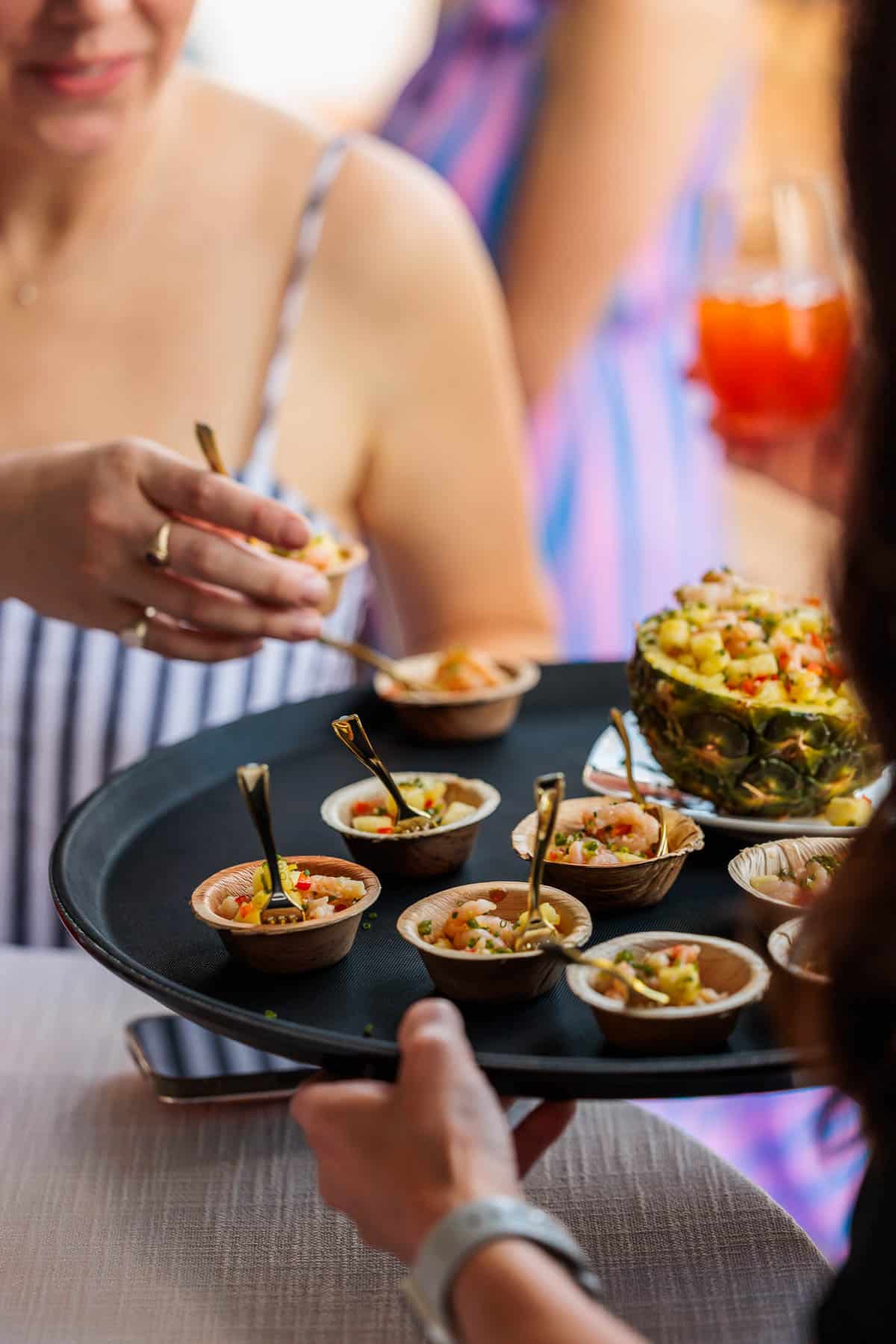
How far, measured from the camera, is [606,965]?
1009 millimetres

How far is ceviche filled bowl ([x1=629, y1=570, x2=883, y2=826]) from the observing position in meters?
1.36

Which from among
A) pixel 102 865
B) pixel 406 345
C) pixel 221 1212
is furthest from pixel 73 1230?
pixel 406 345

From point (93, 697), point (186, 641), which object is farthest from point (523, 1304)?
point (93, 697)

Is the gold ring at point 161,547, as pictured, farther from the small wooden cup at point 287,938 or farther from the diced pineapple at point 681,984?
the diced pineapple at point 681,984

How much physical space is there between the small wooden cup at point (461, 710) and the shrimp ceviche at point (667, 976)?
629mm

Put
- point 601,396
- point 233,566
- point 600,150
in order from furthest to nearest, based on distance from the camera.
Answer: point 601,396, point 600,150, point 233,566

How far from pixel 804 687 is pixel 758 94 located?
4.82m

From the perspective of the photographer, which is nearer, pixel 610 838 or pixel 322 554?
pixel 610 838

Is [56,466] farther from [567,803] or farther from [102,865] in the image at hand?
[567,803]

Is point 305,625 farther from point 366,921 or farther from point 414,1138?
point 414,1138

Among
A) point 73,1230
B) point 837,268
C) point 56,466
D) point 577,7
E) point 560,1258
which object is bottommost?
point 73,1230

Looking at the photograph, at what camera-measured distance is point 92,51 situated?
1.77 metres

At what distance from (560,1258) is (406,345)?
1718 mm

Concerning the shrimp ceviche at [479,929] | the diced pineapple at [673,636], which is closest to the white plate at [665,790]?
the diced pineapple at [673,636]
